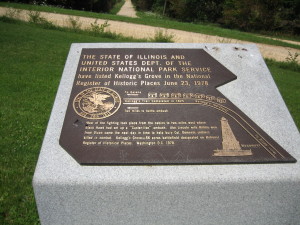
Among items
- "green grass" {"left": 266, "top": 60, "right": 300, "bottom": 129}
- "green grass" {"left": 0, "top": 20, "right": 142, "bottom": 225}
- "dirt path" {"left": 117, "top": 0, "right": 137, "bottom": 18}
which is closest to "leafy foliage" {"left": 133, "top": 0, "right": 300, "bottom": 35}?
"dirt path" {"left": 117, "top": 0, "right": 137, "bottom": 18}

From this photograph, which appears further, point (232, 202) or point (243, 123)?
point (243, 123)

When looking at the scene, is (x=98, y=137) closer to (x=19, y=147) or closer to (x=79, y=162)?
(x=79, y=162)

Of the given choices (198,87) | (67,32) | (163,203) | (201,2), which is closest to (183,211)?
(163,203)

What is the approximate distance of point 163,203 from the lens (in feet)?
8.11

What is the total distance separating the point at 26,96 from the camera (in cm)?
521

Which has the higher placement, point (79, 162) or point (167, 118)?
point (167, 118)

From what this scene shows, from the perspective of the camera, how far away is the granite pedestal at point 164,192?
2.38 metres

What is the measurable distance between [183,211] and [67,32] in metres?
8.27

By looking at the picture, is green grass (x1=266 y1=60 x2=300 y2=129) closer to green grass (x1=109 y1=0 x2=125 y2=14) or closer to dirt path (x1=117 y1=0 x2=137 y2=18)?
dirt path (x1=117 y1=0 x2=137 y2=18)

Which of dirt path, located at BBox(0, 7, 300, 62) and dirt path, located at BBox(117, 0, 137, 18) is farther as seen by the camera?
dirt path, located at BBox(117, 0, 137, 18)

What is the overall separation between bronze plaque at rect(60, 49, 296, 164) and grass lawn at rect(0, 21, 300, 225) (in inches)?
44.4

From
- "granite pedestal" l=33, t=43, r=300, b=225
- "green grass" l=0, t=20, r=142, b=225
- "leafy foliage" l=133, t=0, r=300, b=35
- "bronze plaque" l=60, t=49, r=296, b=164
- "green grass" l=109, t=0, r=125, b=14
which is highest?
"bronze plaque" l=60, t=49, r=296, b=164

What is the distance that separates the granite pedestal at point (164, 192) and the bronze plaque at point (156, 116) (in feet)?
0.31

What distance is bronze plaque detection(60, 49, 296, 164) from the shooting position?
8.29 feet
